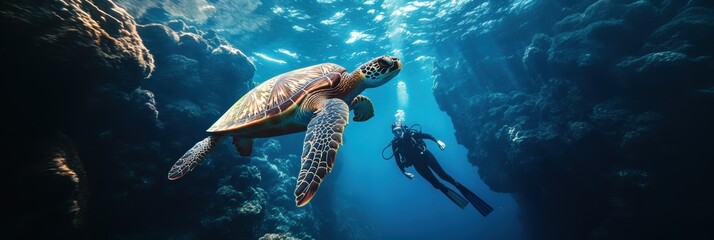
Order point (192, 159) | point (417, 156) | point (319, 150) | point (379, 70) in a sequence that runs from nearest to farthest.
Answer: point (319, 150) → point (379, 70) → point (192, 159) → point (417, 156)

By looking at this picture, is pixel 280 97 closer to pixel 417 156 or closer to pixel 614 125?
pixel 417 156

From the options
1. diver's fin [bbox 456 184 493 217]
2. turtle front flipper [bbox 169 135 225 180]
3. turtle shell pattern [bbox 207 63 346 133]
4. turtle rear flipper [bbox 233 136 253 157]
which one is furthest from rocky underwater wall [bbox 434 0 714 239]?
turtle front flipper [bbox 169 135 225 180]

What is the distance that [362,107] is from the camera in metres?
4.38

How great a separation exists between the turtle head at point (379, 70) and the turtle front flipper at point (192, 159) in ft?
8.20

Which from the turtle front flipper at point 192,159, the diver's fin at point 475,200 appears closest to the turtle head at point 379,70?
the turtle front flipper at point 192,159

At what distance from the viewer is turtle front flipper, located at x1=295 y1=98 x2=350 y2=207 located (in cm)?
207

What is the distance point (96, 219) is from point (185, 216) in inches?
83.0

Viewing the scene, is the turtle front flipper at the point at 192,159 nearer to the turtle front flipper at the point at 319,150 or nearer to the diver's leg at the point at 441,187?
the turtle front flipper at the point at 319,150

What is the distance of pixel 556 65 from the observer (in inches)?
408

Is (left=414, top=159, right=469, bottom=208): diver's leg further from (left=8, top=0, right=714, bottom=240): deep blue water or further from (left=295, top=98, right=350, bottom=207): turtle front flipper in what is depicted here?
(left=295, top=98, right=350, bottom=207): turtle front flipper

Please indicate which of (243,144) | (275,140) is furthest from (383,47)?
(243,144)

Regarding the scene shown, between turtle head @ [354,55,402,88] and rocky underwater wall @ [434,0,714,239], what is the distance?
8385mm

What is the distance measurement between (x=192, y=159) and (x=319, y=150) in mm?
2723

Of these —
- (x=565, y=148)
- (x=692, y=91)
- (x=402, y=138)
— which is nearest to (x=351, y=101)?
(x=402, y=138)
